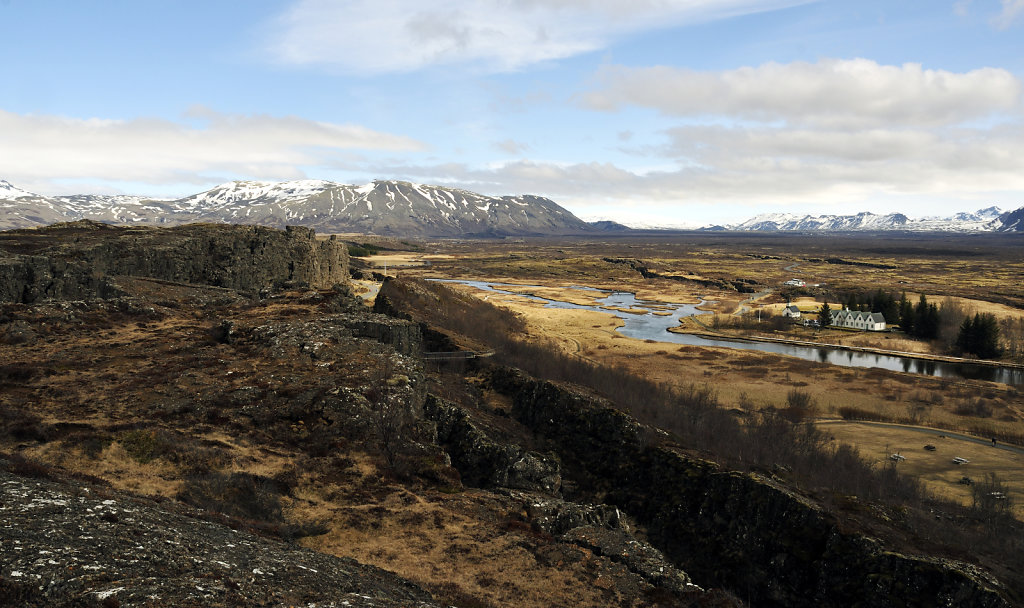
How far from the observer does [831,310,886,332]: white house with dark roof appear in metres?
126

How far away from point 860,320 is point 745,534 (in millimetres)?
120660

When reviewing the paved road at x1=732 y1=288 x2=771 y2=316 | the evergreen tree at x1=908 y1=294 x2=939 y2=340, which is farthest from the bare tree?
the evergreen tree at x1=908 y1=294 x2=939 y2=340

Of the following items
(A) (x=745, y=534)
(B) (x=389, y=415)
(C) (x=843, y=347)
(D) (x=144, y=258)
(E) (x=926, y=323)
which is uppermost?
(D) (x=144, y=258)

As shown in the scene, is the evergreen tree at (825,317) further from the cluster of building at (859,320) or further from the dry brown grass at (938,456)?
the dry brown grass at (938,456)

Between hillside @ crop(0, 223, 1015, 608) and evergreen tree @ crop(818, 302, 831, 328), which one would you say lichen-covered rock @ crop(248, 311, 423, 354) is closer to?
hillside @ crop(0, 223, 1015, 608)

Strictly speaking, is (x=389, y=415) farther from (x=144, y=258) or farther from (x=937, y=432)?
(x=937, y=432)

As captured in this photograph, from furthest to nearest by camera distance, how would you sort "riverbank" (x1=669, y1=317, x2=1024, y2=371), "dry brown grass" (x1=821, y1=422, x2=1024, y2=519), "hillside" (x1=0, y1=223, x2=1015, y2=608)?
"riverbank" (x1=669, y1=317, x2=1024, y2=371)
"dry brown grass" (x1=821, y1=422, x2=1024, y2=519)
"hillside" (x1=0, y1=223, x2=1015, y2=608)

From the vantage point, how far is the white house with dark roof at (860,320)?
126 meters

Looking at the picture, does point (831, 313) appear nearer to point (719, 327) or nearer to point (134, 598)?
point (719, 327)

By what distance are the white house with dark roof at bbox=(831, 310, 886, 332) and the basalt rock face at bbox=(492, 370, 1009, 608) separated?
114m

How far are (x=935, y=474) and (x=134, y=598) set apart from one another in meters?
61.7

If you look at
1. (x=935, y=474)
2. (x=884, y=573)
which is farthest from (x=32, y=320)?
(x=935, y=474)

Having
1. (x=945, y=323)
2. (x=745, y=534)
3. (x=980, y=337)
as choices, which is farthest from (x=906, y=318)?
(x=745, y=534)

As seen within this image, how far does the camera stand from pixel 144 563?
11211 millimetres
